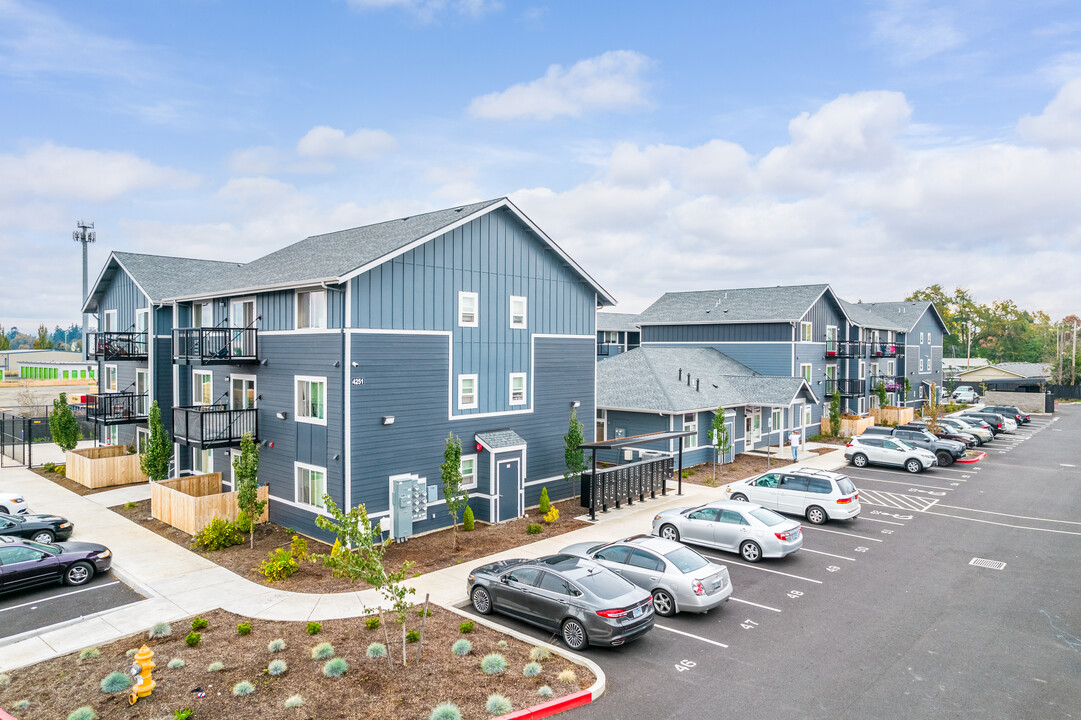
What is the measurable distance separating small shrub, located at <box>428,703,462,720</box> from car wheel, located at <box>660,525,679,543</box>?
34.5ft

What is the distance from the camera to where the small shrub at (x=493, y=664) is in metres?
10.9

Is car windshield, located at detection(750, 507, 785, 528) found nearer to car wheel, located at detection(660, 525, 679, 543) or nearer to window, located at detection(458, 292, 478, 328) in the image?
car wheel, located at detection(660, 525, 679, 543)

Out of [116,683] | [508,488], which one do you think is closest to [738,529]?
[508,488]

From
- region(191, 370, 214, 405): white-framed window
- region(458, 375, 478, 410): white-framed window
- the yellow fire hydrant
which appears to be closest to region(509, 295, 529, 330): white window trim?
region(458, 375, 478, 410): white-framed window

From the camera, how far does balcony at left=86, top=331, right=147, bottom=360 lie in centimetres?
2786

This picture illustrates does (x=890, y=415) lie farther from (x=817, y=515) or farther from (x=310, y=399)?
(x=310, y=399)

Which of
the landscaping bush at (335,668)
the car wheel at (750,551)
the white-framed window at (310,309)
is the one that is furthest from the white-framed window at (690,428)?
the landscaping bush at (335,668)

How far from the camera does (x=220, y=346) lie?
72.5 feet

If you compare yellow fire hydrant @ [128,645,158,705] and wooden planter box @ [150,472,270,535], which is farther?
wooden planter box @ [150,472,270,535]

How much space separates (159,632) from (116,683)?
6.85ft

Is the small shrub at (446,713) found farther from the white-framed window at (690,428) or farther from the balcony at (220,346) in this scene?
the white-framed window at (690,428)

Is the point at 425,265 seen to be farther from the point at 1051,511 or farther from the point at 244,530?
the point at 1051,511

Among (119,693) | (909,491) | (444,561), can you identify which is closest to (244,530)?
(444,561)

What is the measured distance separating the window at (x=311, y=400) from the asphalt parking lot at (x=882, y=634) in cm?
923
